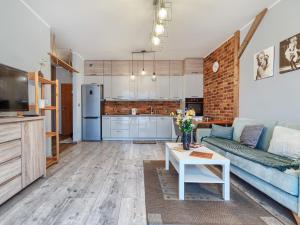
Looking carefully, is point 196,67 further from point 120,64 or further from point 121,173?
point 121,173

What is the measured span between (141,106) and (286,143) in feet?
16.9

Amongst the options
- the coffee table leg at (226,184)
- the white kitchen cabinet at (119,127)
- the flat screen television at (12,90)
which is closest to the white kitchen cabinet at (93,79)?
the white kitchen cabinet at (119,127)

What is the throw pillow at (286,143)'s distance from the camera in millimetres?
2320

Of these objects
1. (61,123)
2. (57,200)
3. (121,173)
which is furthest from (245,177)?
(61,123)

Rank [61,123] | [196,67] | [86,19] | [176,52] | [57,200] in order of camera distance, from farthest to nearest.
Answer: [61,123] < [196,67] < [176,52] < [86,19] < [57,200]

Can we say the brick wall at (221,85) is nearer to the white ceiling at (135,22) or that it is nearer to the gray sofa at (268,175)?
the white ceiling at (135,22)

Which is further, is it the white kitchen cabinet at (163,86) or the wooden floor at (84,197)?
the white kitchen cabinet at (163,86)

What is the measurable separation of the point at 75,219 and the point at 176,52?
5067mm

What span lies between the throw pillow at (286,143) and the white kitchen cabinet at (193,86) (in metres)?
3.96

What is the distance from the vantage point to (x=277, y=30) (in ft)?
10.4

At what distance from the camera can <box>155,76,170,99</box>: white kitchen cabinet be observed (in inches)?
268

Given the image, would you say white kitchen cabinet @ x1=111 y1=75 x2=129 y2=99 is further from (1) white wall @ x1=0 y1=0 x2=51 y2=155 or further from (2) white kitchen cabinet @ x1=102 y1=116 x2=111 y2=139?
(1) white wall @ x1=0 y1=0 x2=51 y2=155

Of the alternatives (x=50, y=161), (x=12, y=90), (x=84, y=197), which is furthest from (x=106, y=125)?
(x=84, y=197)

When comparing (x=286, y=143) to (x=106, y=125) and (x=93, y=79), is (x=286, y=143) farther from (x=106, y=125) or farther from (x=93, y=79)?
(x=93, y=79)
